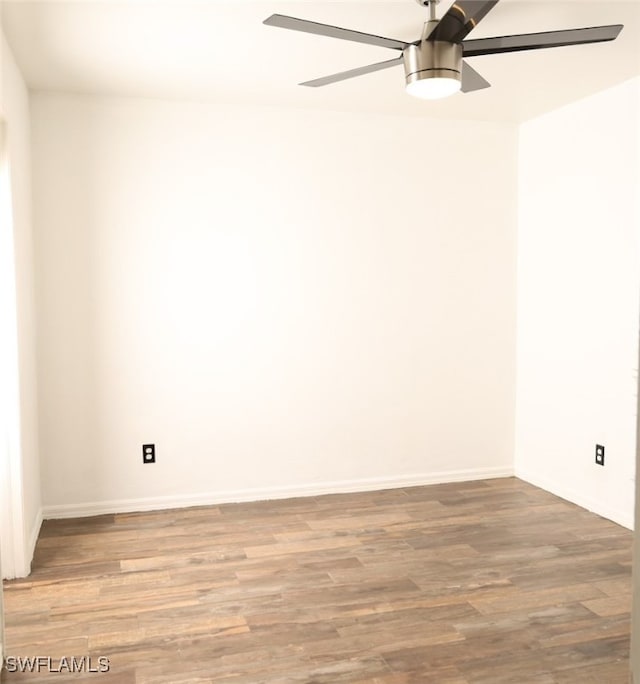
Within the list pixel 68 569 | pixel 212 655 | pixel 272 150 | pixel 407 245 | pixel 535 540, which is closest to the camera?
pixel 212 655

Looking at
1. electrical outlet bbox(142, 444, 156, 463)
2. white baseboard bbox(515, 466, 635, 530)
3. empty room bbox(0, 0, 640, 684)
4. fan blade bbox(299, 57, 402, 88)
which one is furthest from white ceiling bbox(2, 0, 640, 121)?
white baseboard bbox(515, 466, 635, 530)

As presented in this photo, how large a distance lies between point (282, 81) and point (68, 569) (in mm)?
2512

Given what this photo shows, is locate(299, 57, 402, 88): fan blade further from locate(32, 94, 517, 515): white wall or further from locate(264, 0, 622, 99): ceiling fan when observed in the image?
locate(32, 94, 517, 515): white wall

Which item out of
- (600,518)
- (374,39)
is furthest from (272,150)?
(600,518)

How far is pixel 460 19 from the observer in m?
2.33

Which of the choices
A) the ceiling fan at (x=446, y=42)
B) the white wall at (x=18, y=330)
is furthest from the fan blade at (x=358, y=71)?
the white wall at (x=18, y=330)

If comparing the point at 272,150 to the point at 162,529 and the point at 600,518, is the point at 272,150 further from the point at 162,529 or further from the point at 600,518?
the point at 600,518

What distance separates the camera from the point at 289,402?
4262 millimetres

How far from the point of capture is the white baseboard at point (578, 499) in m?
3.72

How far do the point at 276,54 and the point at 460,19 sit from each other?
3.57ft

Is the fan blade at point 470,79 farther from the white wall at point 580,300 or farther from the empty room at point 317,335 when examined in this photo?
the white wall at point 580,300

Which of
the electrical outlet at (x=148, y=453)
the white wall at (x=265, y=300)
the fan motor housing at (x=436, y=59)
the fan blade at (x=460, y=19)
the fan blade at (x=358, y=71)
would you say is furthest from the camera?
the electrical outlet at (x=148, y=453)

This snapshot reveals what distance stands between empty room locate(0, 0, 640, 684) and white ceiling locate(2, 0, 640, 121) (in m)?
0.02

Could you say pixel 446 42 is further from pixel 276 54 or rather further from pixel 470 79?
pixel 276 54
